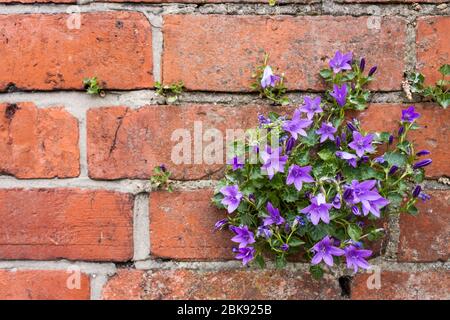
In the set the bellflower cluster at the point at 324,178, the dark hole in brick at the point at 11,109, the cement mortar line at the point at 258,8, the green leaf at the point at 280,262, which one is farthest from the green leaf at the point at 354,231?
the dark hole in brick at the point at 11,109

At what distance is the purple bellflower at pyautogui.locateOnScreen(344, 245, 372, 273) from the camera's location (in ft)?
2.37

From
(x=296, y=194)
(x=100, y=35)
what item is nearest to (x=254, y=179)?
(x=296, y=194)

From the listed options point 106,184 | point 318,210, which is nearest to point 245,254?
point 318,210

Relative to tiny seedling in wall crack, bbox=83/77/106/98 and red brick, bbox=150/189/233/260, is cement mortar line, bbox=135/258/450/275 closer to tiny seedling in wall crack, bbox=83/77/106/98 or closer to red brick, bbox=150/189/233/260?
red brick, bbox=150/189/233/260

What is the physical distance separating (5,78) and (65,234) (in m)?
0.25

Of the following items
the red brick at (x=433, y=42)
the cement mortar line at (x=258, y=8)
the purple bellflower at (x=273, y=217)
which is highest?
the cement mortar line at (x=258, y=8)

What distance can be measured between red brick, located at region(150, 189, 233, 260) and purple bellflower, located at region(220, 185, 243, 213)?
0.05 metres

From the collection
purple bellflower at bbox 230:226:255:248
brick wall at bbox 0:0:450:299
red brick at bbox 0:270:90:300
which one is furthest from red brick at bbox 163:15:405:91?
red brick at bbox 0:270:90:300

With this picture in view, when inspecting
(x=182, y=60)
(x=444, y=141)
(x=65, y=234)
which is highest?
(x=182, y=60)

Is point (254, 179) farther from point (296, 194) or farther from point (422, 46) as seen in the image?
point (422, 46)

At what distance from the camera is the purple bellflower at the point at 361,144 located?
2.33ft

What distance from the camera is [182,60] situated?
0.76 metres

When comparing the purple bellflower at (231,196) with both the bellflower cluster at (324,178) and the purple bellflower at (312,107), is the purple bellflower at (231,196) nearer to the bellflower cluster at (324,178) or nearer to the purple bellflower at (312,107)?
the bellflower cluster at (324,178)

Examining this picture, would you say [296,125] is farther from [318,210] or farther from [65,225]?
[65,225]
